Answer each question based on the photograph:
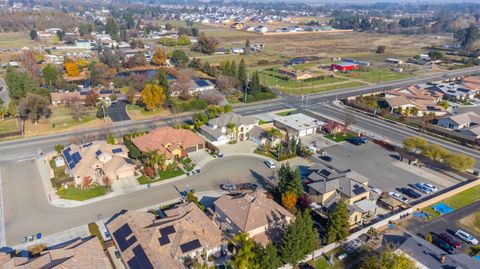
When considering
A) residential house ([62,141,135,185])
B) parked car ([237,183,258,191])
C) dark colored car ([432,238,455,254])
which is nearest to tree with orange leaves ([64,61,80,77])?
residential house ([62,141,135,185])

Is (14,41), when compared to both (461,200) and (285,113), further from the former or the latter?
(461,200)

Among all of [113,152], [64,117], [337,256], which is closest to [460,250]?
[337,256]

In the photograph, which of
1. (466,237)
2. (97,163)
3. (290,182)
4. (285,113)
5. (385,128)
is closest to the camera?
(466,237)

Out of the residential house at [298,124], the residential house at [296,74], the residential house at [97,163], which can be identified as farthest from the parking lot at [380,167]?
the residential house at [296,74]

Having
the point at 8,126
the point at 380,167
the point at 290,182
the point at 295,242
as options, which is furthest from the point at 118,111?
the point at 295,242

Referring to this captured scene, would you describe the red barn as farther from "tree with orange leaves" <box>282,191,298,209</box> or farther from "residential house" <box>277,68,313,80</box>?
"tree with orange leaves" <box>282,191,298,209</box>

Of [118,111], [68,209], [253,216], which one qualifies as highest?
[253,216]

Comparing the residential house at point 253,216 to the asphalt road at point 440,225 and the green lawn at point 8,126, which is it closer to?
the asphalt road at point 440,225
